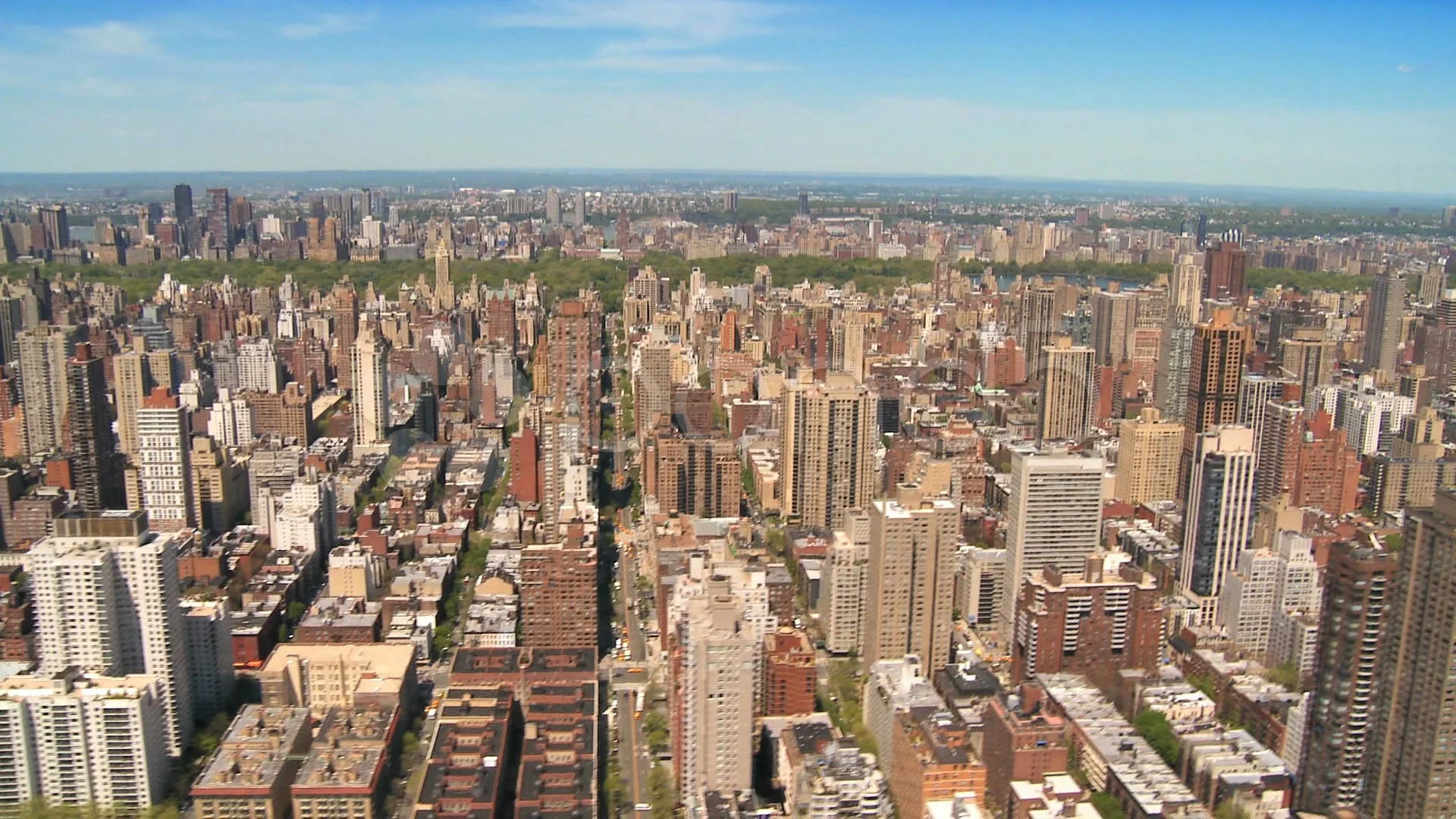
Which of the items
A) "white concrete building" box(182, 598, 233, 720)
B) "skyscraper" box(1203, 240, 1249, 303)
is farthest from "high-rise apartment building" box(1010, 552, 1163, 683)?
"skyscraper" box(1203, 240, 1249, 303)

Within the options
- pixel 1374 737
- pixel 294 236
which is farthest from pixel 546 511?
pixel 294 236

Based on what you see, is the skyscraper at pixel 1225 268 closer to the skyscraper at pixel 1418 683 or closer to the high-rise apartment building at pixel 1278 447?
the high-rise apartment building at pixel 1278 447

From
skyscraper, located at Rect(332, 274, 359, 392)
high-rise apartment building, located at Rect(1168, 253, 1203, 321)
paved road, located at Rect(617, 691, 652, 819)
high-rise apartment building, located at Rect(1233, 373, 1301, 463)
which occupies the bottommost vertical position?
paved road, located at Rect(617, 691, 652, 819)

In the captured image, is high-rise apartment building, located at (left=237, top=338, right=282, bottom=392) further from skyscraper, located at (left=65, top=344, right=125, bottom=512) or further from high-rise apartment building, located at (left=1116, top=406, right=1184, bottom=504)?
high-rise apartment building, located at (left=1116, top=406, right=1184, bottom=504)

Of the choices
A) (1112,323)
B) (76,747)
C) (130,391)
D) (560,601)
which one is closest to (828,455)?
(560,601)

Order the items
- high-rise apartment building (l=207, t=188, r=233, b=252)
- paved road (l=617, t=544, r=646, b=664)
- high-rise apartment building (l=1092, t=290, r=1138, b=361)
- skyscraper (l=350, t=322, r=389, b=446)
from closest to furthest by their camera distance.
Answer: paved road (l=617, t=544, r=646, b=664)
skyscraper (l=350, t=322, r=389, b=446)
high-rise apartment building (l=1092, t=290, r=1138, b=361)
high-rise apartment building (l=207, t=188, r=233, b=252)

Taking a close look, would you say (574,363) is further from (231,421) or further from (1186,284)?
(1186,284)

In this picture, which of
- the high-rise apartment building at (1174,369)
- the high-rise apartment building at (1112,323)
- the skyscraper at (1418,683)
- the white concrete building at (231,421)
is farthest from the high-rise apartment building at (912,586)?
the high-rise apartment building at (1112,323)
